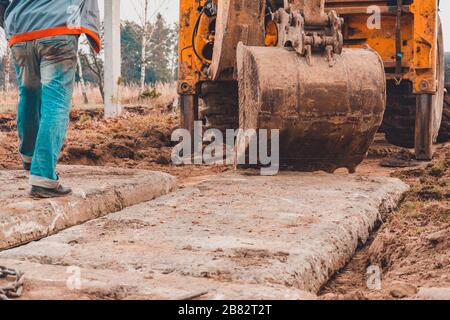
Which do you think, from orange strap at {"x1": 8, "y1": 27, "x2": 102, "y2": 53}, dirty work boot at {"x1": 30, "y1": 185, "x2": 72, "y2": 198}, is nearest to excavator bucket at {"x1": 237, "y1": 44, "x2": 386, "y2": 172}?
orange strap at {"x1": 8, "y1": 27, "x2": 102, "y2": 53}

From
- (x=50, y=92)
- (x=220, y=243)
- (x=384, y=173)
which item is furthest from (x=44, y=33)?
(x=384, y=173)

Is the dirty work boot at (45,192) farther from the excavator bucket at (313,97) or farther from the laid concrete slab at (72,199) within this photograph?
the excavator bucket at (313,97)

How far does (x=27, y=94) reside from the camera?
457cm

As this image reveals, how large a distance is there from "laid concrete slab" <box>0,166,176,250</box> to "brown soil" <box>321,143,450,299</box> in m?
1.54

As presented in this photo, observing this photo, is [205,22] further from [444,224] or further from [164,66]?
[164,66]

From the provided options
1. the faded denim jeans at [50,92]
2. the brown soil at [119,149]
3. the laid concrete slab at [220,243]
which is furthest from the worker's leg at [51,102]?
the brown soil at [119,149]

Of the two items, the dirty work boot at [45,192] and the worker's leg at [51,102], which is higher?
the worker's leg at [51,102]

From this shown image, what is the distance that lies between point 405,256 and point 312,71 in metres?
2.10

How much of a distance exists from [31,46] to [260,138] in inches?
71.5

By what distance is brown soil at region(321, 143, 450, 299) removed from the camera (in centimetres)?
284

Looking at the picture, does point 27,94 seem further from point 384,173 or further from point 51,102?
point 384,173

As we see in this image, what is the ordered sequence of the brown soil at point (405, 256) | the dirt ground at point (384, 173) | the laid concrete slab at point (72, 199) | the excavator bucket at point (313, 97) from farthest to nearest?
the excavator bucket at point (313, 97), the laid concrete slab at point (72, 199), the dirt ground at point (384, 173), the brown soil at point (405, 256)

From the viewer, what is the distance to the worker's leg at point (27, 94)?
4.31 metres

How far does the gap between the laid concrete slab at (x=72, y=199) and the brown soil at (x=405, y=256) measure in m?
1.54
